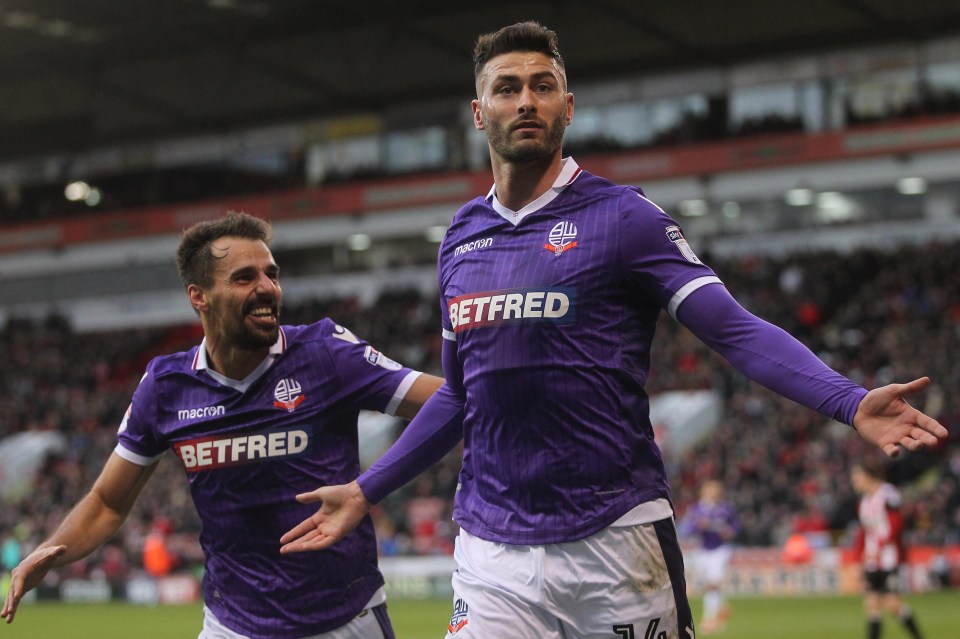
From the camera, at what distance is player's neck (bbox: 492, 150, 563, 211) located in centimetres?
423

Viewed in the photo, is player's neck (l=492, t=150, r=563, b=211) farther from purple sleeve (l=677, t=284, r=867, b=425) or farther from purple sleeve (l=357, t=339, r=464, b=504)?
purple sleeve (l=677, t=284, r=867, b=425)

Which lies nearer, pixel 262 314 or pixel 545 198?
pixel 545 198

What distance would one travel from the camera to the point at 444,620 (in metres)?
19.7

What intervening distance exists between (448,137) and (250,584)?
3509 cm

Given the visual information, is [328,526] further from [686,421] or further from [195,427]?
[686,421]

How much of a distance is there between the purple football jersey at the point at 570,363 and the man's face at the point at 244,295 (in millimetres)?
1356

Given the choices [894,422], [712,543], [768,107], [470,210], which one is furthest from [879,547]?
[768,107]

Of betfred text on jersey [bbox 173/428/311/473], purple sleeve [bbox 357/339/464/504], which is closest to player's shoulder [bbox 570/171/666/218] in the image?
purple sleeve [bbox 357/339/464/504]

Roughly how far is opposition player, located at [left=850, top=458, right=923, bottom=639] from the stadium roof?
21.6 m

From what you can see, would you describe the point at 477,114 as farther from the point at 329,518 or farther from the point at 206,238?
the point at 206,238

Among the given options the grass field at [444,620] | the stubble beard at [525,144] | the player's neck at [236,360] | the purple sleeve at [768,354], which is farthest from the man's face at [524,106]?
the grass field at [444,620]

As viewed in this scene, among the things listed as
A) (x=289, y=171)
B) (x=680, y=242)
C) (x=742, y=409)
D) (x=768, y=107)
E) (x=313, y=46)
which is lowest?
(x=742, y=409)

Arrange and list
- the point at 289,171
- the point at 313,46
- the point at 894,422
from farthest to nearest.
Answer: the point at 289,171 → the point at 313,46 → the point at 894,422

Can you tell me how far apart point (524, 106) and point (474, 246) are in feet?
1.65
